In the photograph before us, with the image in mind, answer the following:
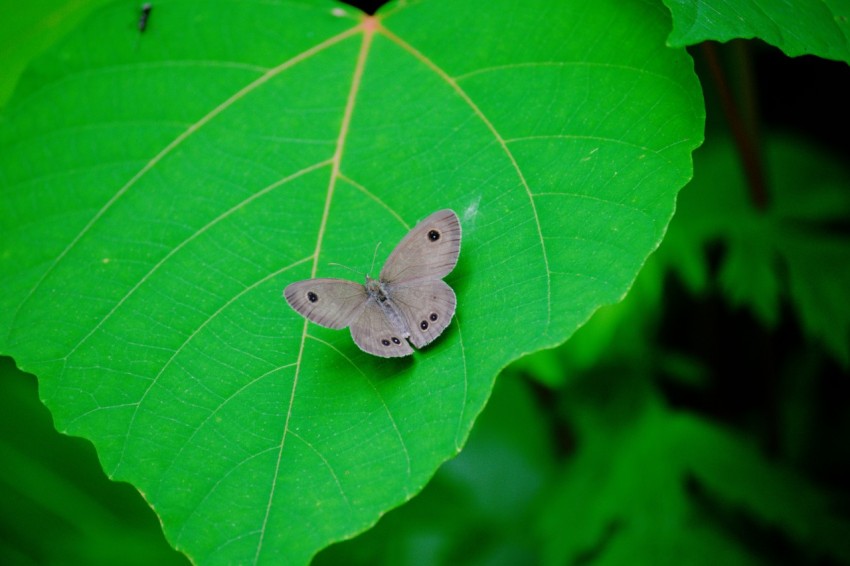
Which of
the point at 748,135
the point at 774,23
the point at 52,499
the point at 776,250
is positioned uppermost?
the point at 774,23

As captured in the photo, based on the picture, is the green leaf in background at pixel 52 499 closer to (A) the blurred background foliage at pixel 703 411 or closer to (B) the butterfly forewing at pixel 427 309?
(A) the blurred background foliage at pixel 703 411

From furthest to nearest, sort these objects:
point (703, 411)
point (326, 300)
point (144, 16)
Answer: point (703, 411) → point (144, 16) → point (326, 300)

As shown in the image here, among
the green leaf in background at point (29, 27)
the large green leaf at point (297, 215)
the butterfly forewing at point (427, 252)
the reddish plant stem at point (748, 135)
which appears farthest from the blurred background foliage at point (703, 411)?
the green leaf in background at point (29, 27)

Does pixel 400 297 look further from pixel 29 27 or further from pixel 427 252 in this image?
pixel 29 27

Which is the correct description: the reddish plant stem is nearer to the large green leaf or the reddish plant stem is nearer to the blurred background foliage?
the blurred background foliage

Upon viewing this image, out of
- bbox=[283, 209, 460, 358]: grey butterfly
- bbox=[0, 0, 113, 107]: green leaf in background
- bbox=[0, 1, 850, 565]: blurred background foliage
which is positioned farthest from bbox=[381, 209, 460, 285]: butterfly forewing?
bbox=[0, 0, 113, 107]: green leaf in background

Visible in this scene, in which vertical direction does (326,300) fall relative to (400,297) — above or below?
above

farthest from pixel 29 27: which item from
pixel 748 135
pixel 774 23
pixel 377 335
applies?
pixel 748 135
